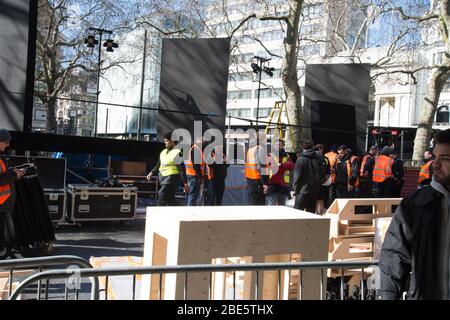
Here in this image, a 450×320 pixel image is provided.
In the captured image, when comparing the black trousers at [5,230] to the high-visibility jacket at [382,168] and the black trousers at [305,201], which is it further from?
the high-visibility jacket at [382,168]

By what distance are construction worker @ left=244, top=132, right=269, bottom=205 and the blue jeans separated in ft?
3.38

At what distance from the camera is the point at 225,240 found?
11.0ft

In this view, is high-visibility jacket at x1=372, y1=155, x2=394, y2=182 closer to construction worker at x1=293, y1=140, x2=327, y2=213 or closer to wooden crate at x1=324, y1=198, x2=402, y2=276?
construction worker at x1=293, y1=140, x2=327, y2=213

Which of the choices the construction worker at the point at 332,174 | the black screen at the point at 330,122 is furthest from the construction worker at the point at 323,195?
the black screen at the point at 330,122

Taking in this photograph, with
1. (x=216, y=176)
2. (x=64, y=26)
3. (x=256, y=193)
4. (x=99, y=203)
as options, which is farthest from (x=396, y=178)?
(x=64, y=26)

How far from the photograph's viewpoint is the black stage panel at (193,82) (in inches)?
524

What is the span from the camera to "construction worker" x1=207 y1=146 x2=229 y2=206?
9.76 meters

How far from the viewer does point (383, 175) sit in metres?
11.5

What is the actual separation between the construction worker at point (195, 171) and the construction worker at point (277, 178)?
1.38 meters

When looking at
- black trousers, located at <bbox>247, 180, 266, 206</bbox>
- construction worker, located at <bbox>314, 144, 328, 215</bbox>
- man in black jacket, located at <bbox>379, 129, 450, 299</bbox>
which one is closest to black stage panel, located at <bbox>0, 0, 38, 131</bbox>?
black trousers, located at <bbox>247, 180, 266, 206</bbox>

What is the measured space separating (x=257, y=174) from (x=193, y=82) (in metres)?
5.10

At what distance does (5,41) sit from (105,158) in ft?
22.8

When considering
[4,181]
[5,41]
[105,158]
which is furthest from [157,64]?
[4,181]
